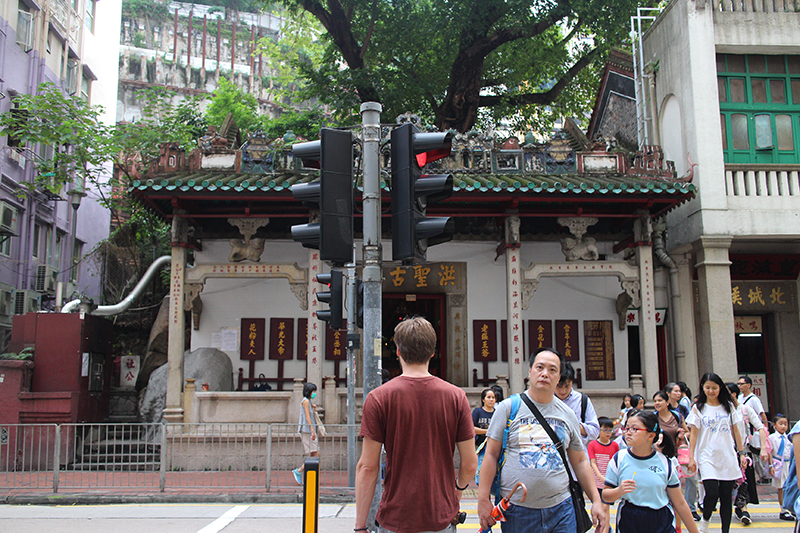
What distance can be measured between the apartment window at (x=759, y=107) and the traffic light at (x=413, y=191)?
10647 mm

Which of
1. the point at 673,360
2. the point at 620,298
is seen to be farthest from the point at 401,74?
the point at 673,360

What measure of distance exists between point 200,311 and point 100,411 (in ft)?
10.5

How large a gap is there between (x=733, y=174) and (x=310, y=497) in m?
12.4

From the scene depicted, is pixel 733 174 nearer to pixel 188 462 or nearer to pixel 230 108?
pixel 188 462

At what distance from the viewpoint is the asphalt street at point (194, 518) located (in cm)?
778

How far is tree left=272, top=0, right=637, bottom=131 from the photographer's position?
16734 mm

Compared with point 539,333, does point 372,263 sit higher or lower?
higher

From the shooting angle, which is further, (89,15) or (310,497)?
(89,15)

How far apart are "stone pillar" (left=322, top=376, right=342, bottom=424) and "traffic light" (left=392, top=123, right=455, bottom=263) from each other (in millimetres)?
6814

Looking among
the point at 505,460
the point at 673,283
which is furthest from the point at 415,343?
the point at 673,283

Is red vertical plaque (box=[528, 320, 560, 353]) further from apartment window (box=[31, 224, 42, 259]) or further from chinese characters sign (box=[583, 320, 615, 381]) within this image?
apartment window (box=[31, 224, 42, 259])

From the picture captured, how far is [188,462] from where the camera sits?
11.9m

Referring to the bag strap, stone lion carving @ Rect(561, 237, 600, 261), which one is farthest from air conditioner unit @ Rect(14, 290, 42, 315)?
the bag strap

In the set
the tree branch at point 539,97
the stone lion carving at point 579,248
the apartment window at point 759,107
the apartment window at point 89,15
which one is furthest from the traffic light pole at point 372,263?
the apartment window at point 89,15
